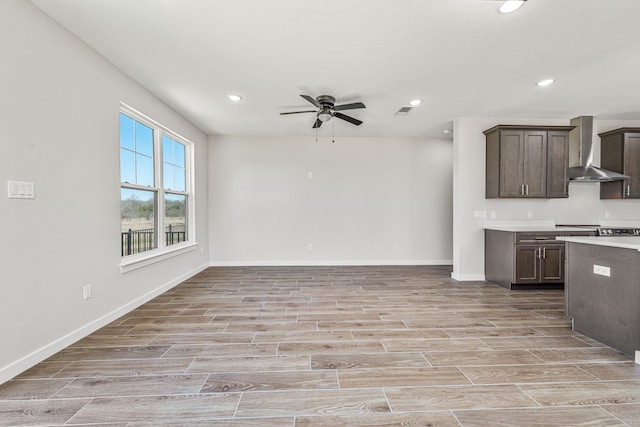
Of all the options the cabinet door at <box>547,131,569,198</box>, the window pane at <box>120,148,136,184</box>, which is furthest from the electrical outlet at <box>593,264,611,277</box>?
the window pane at <box>120,148,136,184</box>

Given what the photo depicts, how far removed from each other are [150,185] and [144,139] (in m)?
0.59

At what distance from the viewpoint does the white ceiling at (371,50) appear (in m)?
2.03

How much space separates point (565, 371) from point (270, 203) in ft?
15.6

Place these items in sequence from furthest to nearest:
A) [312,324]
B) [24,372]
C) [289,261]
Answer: [289,261], [312,324], [24,372]

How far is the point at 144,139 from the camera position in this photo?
3.57 m

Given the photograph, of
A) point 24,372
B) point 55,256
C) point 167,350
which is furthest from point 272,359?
point 55,256

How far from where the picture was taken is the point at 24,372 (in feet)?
6.28

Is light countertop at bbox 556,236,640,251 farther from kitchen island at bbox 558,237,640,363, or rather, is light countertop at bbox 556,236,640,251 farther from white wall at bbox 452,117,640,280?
white wall at bbox 452,117,640,280

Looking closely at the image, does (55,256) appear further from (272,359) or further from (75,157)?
(272,359)

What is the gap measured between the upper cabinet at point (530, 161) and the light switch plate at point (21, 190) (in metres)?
5.30

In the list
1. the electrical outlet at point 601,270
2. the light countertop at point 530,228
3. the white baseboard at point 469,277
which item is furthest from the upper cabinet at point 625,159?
the electrical outlet at point 601,270

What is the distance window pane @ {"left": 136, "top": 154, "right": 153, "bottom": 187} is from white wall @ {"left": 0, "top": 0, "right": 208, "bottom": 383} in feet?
1.69

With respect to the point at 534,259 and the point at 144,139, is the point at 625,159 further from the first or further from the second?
the point at 144,139

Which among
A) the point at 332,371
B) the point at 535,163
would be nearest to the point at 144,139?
the point at 332,371
